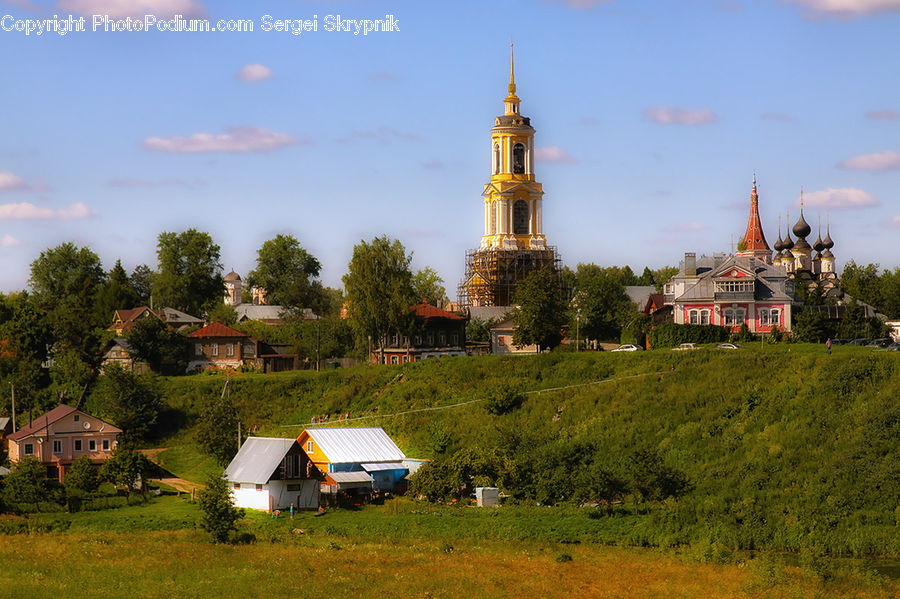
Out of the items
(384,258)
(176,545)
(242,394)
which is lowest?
(176,545)

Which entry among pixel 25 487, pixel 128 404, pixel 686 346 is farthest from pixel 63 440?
pixel 686 346

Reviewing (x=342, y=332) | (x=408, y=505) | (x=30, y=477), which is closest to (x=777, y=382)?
(x=408, y=505)

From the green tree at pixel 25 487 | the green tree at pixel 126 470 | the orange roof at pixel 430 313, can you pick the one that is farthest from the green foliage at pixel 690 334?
the green tree at pixel 25 487

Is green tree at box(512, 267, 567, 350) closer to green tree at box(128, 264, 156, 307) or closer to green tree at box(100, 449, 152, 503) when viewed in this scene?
green tree at box(100, 449, 152, 503)

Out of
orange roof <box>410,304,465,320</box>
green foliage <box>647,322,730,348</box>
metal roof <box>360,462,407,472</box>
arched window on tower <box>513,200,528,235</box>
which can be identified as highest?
arched window on tower <box>513,200,528,235</box>

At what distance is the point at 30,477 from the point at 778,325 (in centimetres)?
4976

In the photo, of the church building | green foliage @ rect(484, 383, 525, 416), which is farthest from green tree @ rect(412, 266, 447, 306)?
green foliage @ rect(484, 383, 525, 416)

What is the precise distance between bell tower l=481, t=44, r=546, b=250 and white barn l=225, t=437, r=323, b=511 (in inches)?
2505

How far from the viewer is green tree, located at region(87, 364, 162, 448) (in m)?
71.2

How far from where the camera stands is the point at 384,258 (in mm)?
85188

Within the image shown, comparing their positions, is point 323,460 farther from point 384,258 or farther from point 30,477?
point 384,258

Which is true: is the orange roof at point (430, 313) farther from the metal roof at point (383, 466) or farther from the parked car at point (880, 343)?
the parked car at point (880, 343)

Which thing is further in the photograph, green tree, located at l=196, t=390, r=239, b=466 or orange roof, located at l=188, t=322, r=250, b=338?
orange roof, located at l=188, t=322, r=250, b=338

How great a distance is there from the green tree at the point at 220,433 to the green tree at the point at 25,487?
995cm
